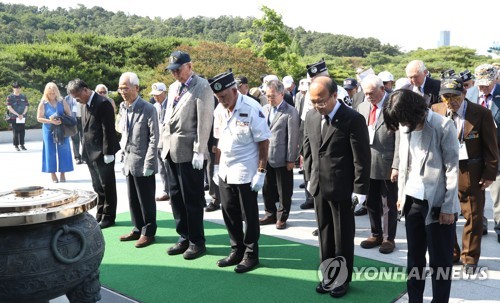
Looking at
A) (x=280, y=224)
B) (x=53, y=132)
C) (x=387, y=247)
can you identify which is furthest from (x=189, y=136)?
(x=53, y=132)

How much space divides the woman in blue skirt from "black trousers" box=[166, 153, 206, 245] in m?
4.80

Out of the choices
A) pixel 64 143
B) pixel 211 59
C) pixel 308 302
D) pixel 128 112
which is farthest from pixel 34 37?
pixel 308 302

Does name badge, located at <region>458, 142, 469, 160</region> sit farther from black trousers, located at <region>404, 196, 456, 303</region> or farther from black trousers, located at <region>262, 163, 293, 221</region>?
black trousers, located at <region>262, 163, 293, 221</region>

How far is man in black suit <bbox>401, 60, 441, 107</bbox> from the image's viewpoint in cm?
537

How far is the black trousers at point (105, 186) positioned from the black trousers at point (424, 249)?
4069 millimetres

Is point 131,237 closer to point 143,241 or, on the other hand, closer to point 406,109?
point 143,241

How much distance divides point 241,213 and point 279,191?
60.0 inches

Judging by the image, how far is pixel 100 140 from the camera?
19.2 ft

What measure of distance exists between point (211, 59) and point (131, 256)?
16838 mm

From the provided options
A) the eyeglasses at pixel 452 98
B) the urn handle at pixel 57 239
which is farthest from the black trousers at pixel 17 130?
the eyeglasses at pixel 452 98

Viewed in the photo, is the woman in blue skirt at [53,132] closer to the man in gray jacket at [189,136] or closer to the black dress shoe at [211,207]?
the black dress shoe at [211,207]

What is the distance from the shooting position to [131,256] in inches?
194

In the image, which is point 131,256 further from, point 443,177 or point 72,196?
point 443,177

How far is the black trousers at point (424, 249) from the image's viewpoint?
10.3 feet
